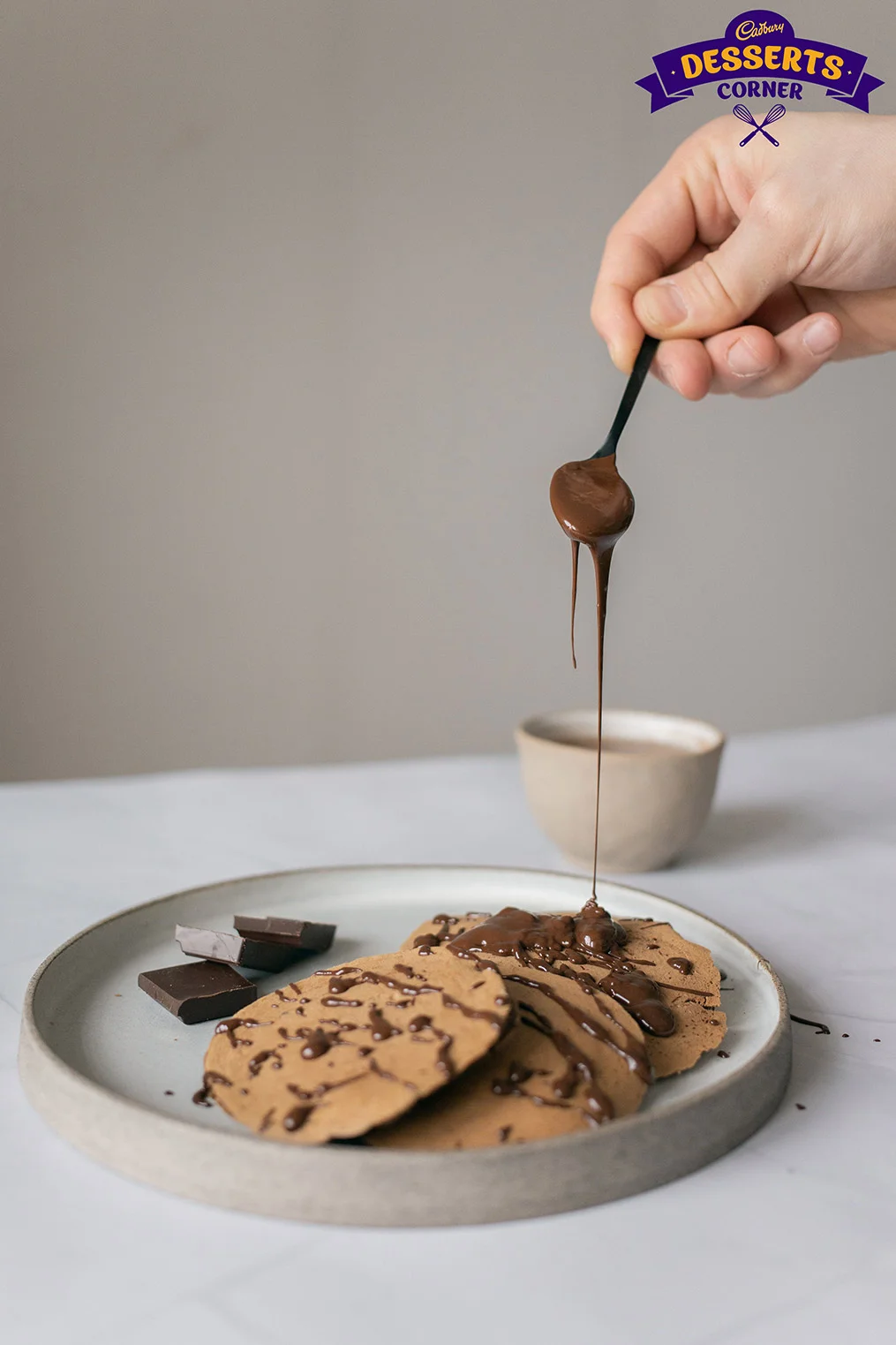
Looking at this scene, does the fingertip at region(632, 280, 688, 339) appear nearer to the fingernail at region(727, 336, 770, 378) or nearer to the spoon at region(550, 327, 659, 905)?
the fingernail at region(727, 336, 770, 378)

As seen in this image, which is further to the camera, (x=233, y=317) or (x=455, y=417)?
(x=455, y=417)

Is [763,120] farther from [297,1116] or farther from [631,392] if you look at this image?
[297,1116]

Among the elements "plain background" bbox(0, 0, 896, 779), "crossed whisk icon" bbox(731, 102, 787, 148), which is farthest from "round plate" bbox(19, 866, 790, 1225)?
"plain background" bbox(0, 0, 896, 779)

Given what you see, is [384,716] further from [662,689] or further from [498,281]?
[498,281]

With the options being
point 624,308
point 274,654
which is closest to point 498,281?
point 274,654

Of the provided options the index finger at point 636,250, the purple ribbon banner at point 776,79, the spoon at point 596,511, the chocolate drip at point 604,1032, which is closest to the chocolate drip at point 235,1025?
the chocolate drip at point 604,1032

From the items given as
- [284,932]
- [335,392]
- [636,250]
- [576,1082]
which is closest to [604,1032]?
[576,1082]

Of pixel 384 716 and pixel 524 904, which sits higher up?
pixel 524 904
